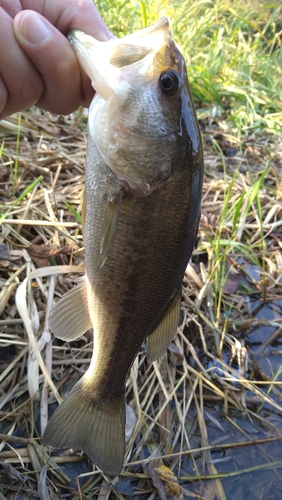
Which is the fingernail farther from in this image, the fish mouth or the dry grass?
the dry grass

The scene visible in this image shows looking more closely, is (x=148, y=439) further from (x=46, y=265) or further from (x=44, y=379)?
(x=46, y=265)

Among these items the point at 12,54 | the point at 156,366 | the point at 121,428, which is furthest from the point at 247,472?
the point at 12,54

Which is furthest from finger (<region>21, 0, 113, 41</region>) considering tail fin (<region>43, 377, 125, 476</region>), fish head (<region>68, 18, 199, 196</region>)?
tail fin (<region>43, 377, 125, 476</region>)

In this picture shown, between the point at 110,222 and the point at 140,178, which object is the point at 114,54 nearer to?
the point at 140,178

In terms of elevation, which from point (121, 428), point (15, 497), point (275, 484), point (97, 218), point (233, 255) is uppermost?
point (97, 218)

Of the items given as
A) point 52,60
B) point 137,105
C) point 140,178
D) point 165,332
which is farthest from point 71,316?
point 52,60

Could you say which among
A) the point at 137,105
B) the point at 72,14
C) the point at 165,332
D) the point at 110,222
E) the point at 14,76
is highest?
the point at 72,14
